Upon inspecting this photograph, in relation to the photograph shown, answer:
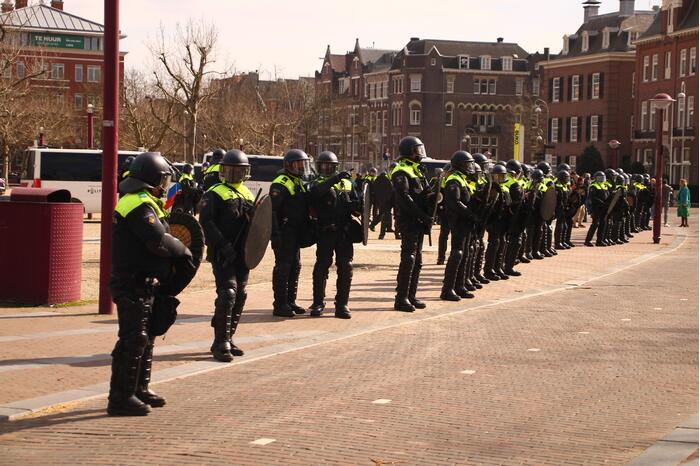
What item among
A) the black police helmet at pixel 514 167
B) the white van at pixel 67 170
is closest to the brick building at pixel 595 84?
the white van at pixel 67 170

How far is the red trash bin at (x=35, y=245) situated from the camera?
45.3ft

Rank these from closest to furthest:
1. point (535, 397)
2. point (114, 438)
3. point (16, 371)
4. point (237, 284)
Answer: point (114, 438), point (535, 397), point (16, 371), point (237, 284)

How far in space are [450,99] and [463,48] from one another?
4.92 meters

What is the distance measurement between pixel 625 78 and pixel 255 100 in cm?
2657

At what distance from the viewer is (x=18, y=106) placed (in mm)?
59188

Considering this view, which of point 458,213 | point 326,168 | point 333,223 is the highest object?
point 326,168

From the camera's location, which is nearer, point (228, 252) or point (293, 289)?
point (228, 252)

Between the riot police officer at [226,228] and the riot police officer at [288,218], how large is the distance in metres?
2.76

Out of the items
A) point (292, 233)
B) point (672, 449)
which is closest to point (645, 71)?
point (292, 233)

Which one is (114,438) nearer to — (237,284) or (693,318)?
(237,284)

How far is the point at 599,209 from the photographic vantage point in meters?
30.5

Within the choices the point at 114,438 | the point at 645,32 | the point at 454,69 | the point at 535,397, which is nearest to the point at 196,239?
the point at 114,438

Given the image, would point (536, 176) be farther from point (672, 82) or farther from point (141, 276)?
point (672, 82)

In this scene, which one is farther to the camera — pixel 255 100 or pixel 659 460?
pixel 255 100
